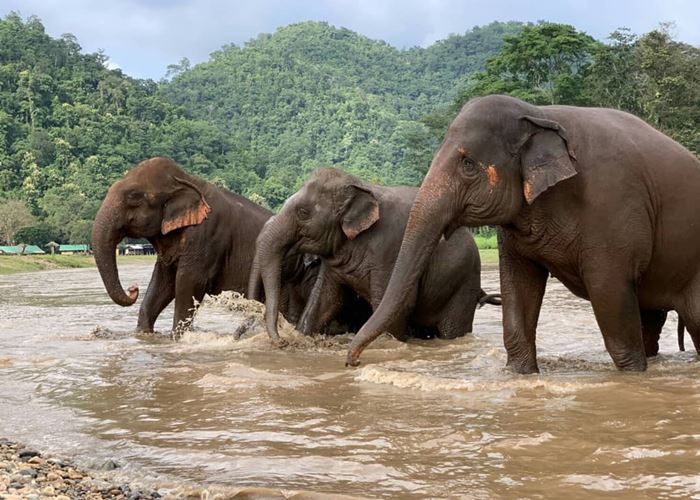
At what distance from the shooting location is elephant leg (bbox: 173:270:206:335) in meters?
9.95

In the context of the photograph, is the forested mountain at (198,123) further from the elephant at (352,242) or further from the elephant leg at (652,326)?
the elephant leg at (652,326)

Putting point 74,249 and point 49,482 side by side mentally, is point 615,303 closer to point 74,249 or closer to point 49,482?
point 49,482

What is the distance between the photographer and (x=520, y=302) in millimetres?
6473

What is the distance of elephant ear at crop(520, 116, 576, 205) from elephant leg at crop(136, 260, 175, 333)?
5.92m

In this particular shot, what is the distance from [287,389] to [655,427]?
2.59m

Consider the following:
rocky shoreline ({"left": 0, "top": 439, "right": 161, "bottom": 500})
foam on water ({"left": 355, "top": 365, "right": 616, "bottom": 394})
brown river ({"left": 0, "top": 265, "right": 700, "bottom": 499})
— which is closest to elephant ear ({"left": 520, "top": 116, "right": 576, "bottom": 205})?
foam on water ({"left": 355, "top": 365, "right": 616, "bottom": 394})

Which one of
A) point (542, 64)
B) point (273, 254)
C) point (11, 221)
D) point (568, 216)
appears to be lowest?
point (273, 254)

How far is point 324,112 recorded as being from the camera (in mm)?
159375

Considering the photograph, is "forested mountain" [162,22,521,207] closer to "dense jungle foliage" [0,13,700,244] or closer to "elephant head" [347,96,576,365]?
"dense jungle foliage" [0,13,700,244]

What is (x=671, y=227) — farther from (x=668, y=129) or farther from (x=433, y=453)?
(x=668, y=129)

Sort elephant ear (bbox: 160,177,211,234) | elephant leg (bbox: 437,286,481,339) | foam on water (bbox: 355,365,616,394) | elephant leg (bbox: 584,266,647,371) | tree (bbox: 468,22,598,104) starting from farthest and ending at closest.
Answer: tree (bbox: 468,22,598,104)
elephant ear (bbox: 160,177,211,234)
elephant leg (bbox: 437,286,481,339)
elephant leg (bbox: 584,266,647,371)
foam on water (bbox: 355,365,616,394)

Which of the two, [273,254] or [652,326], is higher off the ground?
[273,254]

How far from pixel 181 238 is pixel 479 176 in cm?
524

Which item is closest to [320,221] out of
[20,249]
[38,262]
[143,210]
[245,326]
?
[245,326]
